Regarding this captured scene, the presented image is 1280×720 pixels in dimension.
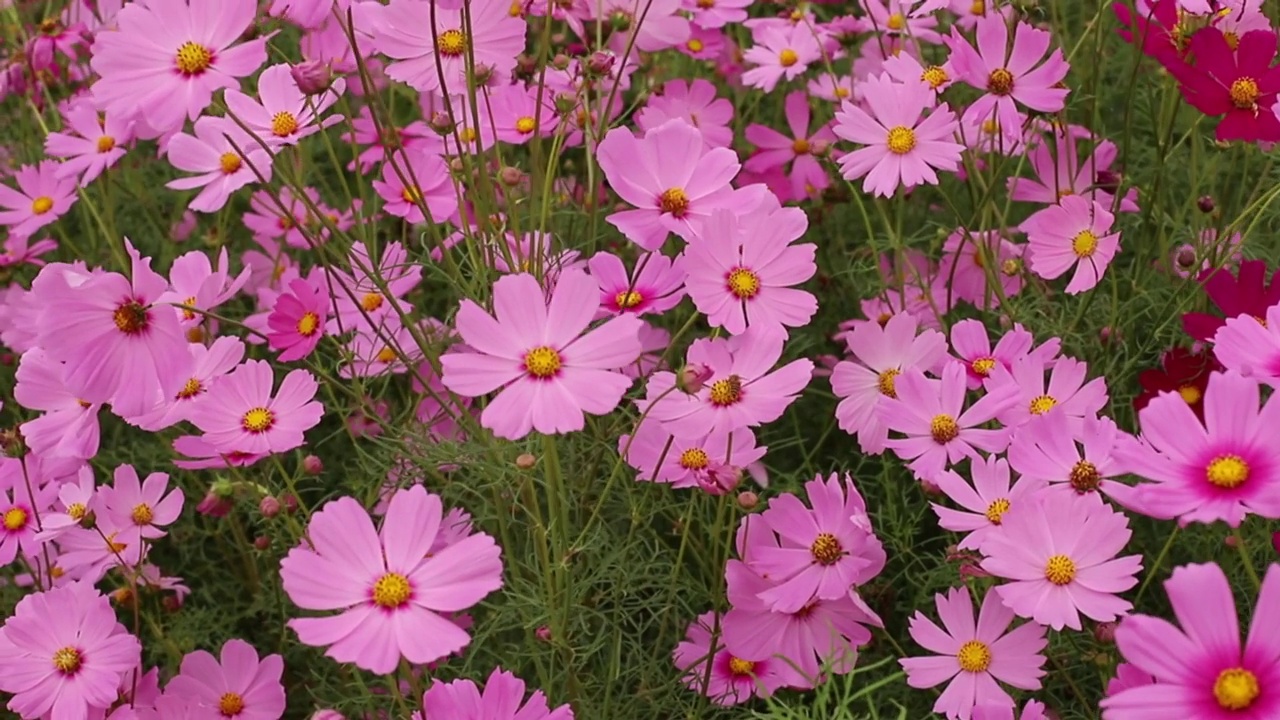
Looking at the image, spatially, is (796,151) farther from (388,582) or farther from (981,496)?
(388,582)

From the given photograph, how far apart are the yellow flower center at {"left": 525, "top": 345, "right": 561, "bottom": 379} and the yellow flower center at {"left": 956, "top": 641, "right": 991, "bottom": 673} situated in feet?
1.22

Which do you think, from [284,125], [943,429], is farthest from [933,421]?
[284,125]

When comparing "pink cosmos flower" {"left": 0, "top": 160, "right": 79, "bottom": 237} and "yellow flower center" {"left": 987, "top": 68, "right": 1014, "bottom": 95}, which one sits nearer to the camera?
"yellow flower center" {"left": 987, "top": 68, "right": 1014, "bottom": 95}

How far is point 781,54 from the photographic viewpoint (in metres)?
1.47

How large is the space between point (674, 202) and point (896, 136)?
0.27 meters

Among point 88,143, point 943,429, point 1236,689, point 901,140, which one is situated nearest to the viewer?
point 1236,689

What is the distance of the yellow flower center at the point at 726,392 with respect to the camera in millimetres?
909

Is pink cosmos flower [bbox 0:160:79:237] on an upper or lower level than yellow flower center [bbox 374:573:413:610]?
upper

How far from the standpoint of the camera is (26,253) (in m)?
1.47

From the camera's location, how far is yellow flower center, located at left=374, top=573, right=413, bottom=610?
768mm

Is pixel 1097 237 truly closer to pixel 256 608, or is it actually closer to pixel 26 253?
pixel 256 608

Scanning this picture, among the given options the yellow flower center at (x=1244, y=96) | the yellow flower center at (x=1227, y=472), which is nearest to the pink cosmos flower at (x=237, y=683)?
the yellow flower center at (x=1227, y=472)

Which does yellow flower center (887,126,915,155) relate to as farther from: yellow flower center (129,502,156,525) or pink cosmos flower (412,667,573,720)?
yellow flower center (129,502,156,525)

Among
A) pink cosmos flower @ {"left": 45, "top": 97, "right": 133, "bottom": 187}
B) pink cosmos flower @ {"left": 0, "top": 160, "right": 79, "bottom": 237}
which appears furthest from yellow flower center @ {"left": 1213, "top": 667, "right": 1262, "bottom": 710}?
pink cosmos flower @ {"left": 0, "top": 160, "right": 79, "bottom": 237}
